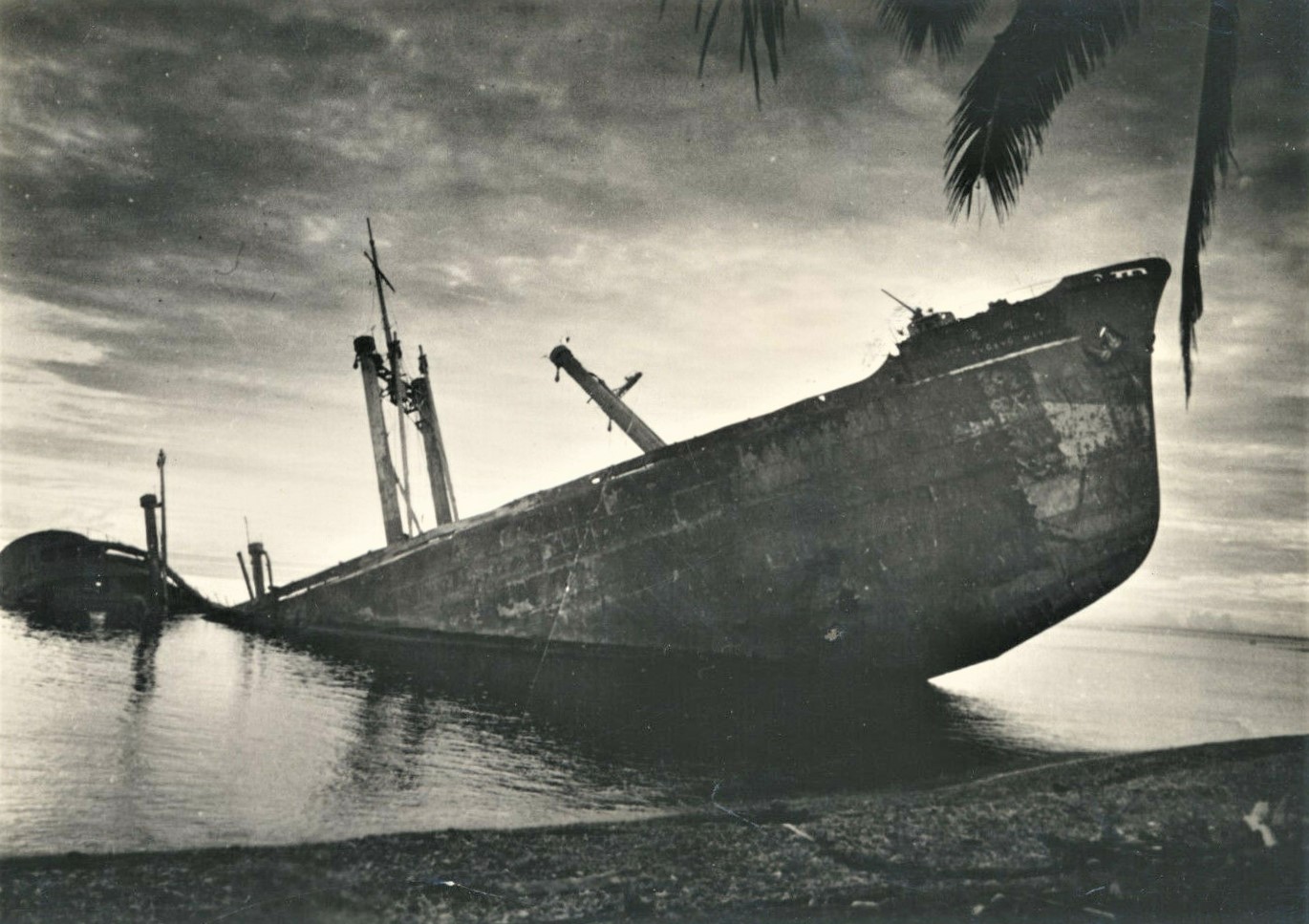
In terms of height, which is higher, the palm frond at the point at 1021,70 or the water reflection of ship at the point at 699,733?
the palm frond at the point at 1021,70

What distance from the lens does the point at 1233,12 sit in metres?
4.43

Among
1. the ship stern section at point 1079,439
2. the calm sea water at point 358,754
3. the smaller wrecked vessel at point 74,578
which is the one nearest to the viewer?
the calm sea water at point 358,754

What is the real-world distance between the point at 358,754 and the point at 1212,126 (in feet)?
26.0

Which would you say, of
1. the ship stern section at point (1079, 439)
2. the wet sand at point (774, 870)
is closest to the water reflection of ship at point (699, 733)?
the wet sand at point (774, 870)

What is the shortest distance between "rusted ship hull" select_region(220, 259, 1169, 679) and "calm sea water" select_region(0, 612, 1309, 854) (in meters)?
1.56

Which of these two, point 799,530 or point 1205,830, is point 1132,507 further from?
point 1205,830

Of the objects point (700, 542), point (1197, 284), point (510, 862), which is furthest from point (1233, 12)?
point (700, 542)

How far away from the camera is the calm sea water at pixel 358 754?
536 centimetres

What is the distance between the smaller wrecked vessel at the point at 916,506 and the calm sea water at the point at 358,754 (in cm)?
148

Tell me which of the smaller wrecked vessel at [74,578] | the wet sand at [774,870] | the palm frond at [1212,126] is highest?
the palm frond at [1212,126]

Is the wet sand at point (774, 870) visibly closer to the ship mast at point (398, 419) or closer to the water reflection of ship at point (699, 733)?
the water reflection of ship at point (699, 733)

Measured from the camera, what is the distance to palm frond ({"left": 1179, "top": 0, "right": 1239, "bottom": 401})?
4445 millimetres

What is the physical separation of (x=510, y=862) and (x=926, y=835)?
249 centimetres

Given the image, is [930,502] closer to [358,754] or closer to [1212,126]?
[1212,126]
